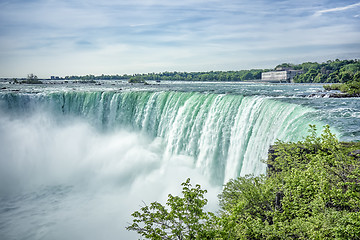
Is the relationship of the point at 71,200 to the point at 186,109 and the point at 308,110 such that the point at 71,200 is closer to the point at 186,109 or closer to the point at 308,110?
the point at 186,109

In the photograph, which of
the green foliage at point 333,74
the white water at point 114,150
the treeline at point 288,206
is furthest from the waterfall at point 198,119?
the green foliage at point 333,74

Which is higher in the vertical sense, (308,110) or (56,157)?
(308,110)

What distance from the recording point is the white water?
14.9 m

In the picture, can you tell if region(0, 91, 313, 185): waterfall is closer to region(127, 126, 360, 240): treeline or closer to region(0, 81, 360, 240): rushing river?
region(0, 81, 360, 240): rushing river

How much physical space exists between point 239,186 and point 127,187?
1229 cm

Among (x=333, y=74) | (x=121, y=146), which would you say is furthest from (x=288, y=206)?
(x=333, y=74)

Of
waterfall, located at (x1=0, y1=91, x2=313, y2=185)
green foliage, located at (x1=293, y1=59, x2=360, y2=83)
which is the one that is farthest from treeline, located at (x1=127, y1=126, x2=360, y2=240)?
green foliage, located at (x1=293, y1=59, x2=360, y2=83)

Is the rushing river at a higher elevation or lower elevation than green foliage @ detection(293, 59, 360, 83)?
lower

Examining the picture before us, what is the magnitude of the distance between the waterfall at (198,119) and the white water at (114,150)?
0.20 ft

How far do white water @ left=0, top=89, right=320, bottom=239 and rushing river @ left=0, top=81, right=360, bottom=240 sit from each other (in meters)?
0.06

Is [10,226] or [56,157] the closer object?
[10,226]

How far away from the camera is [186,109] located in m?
21.4

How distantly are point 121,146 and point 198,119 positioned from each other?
270 inches

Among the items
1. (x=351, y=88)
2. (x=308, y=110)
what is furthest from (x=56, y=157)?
(x=351, y=88)
